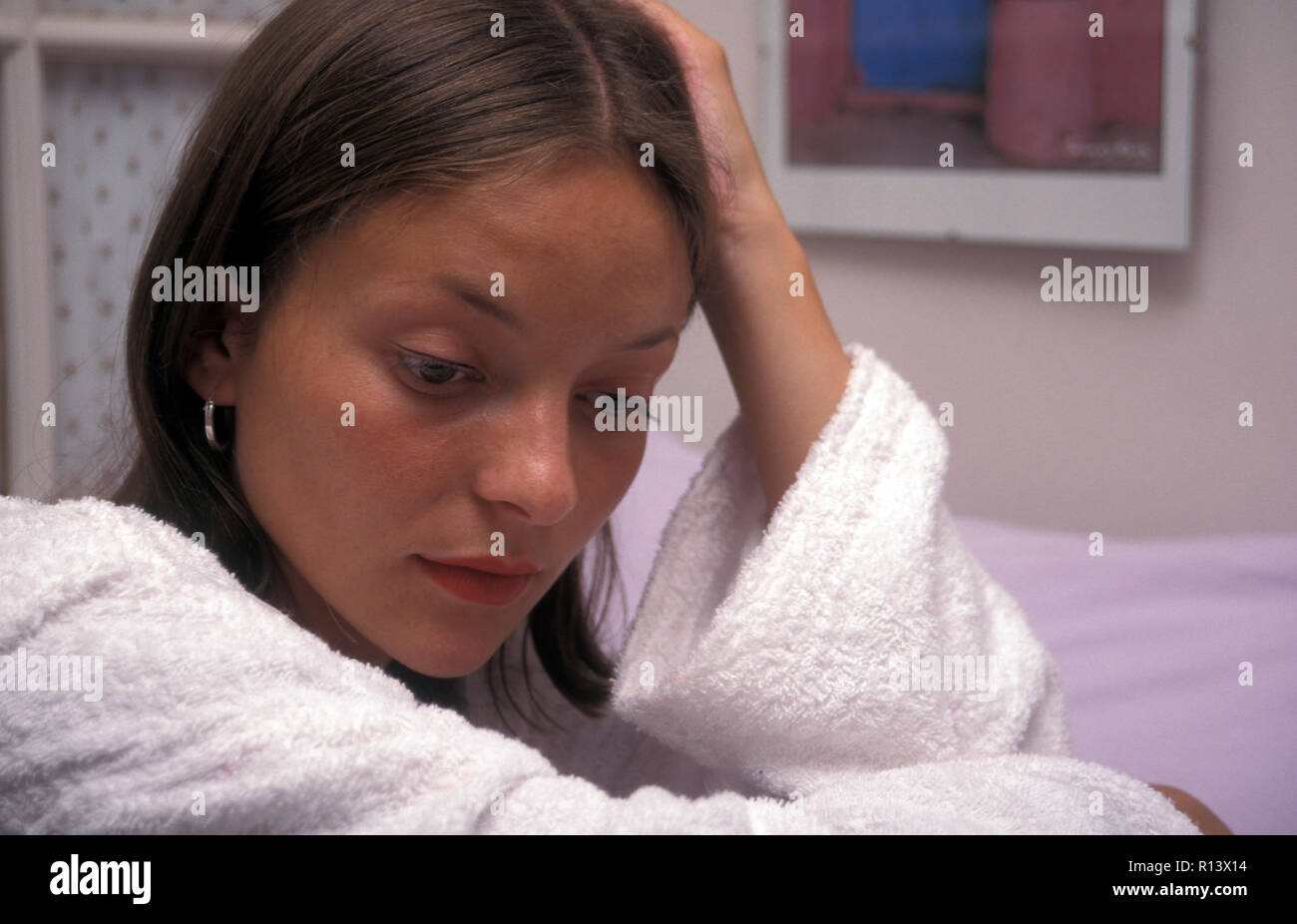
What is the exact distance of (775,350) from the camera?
31.9 inches

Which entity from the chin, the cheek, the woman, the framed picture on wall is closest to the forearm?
the woman

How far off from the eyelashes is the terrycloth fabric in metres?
0.13

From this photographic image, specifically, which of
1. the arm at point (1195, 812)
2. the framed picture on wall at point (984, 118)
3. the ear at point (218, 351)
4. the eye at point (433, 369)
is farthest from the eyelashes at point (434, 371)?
the framed picture on wall at point (984, 118)

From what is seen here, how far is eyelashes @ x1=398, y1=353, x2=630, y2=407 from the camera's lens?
589 mm

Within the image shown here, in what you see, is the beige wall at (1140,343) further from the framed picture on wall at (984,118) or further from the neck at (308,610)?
the neck at (308,610)

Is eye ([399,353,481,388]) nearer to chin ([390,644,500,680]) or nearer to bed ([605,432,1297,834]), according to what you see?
chin ([390,644,500,680])

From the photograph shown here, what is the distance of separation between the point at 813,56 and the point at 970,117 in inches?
9.8

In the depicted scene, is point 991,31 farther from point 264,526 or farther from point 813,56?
point 264,526

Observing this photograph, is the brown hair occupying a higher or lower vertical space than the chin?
higher

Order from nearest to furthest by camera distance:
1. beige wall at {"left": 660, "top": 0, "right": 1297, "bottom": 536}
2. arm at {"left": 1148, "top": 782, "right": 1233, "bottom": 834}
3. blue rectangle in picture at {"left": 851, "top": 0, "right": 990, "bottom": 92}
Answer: arm at {"left": 1148, "top": 782, "right": 1233, "bottom": 834} < beige wall at {"left": 660, "top": 0, "right": 1297, "bottom": 536} < blue rectangle in picture at {"left": 851, "top": 0, "right": 990, "bottom": 92}

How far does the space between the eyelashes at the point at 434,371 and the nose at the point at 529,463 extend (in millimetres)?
28

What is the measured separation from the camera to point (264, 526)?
662 mm

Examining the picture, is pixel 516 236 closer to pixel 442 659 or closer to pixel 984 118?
pixel 442 659
